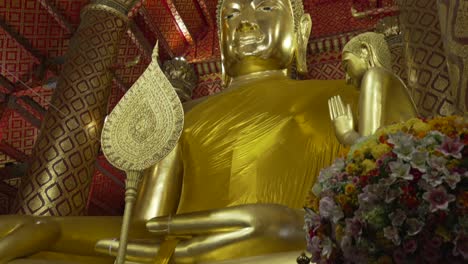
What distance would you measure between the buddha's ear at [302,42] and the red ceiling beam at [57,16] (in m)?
2.50

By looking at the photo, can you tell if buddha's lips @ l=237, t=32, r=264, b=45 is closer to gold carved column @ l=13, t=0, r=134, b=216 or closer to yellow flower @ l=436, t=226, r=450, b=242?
gold carved column @ l=13, t=0, r=134, b=216

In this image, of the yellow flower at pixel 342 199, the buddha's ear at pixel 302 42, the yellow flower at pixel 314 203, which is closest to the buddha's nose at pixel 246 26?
the buddha's ear at pixel 302 42

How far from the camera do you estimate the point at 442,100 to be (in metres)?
2.05

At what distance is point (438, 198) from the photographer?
1005 millimetres

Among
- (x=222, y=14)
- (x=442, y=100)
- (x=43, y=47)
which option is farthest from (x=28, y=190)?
(x=442, y=100)

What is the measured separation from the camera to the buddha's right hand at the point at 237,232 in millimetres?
1731

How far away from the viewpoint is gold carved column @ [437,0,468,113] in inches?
55.7

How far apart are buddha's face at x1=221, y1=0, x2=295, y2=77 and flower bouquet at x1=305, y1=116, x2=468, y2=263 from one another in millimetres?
1673

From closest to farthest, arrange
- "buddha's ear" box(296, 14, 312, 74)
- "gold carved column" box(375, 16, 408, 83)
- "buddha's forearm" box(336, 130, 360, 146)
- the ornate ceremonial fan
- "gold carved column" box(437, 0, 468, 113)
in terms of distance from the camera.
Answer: "gold carved column" box(437, 0, 468, 113), the ornate ceremonial fan, "buddha's forearm" box(336, 130, 360, 146), "buddha's ear" box(296, 14, 312, 74), "gold carved column" box(375, 16, 408, 83)

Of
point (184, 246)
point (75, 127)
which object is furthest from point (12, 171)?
point (184, 246)

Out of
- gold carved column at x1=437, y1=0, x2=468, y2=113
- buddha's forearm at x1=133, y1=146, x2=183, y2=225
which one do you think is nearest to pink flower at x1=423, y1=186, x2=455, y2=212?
gold carved column at x1=437, y1=0, x2=468, y2=113

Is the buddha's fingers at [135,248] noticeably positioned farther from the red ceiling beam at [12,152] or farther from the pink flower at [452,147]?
the red ceiling beam at [12,152]

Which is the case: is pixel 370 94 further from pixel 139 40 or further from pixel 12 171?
pixel 12 171

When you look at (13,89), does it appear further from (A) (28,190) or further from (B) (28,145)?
(A) (28,190)
